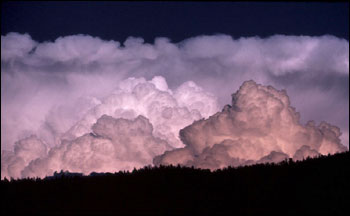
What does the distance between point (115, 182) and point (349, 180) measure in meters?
10.1

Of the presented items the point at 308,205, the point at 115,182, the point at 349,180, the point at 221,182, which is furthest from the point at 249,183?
the point at 115,182

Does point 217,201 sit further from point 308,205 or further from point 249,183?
point 308,205

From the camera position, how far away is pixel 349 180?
20578mm

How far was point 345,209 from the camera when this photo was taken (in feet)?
59.5

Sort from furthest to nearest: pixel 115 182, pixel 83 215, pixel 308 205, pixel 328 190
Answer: pixel 115 182
pixel 328 190
pixel 308 205
pixel 83 215

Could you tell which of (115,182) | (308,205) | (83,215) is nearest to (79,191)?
(115,182)

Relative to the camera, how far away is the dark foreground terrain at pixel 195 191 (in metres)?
18.4

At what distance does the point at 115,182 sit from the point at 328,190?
9.05 meters

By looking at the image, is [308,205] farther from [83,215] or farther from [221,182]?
[83,215]

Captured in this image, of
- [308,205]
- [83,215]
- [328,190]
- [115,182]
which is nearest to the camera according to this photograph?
[83,215]

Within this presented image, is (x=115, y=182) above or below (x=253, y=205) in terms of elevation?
above

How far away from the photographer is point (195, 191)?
20.2m

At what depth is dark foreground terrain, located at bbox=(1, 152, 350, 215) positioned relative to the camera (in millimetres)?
18375

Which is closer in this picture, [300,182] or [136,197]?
[136,197]
